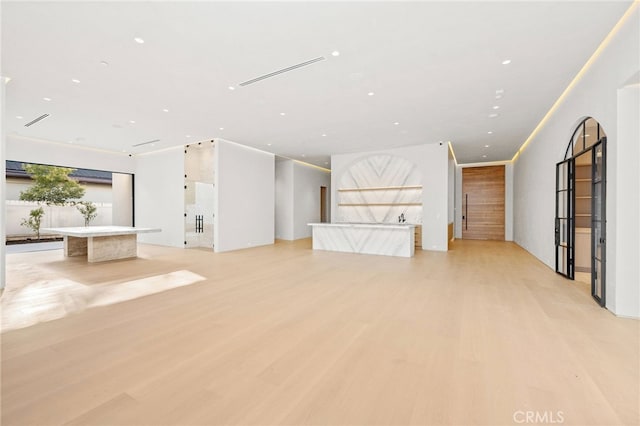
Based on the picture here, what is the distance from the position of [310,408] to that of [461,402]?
3.17ft

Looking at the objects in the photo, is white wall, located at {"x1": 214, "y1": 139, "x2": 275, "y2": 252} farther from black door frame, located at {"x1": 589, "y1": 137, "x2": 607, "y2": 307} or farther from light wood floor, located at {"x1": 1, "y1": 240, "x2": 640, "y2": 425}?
black door frame, located at {"x1": 589, "y1": 137, "x2": 607, "y2": 307}

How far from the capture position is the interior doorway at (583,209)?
377cm

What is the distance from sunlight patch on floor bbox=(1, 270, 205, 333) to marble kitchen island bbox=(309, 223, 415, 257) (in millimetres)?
4291

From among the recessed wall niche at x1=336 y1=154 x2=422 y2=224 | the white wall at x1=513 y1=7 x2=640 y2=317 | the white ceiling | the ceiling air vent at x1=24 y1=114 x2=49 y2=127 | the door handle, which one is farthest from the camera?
the door handle

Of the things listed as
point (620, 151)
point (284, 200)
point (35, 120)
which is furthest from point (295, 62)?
point (284, 200)

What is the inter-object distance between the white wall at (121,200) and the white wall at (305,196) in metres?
6.65

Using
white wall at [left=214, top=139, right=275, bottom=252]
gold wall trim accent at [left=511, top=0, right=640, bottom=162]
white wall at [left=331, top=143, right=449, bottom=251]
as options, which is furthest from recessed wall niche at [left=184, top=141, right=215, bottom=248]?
gold wall trim accent at [left=511, top=0, right=640, bottom=162]

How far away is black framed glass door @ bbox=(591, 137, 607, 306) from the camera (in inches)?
143

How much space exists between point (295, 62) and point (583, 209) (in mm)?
6074

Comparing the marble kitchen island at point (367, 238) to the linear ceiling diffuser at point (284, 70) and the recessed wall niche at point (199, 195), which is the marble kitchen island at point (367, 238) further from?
the linear ceiling diffuser at point (284, 70)

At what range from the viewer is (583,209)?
5.51m

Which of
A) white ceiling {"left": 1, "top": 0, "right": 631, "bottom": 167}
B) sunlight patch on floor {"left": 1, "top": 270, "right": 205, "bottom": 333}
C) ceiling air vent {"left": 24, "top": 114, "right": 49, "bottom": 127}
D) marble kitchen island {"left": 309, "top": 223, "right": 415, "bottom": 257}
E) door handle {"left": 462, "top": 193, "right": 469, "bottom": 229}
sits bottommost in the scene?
sunlight patch on floor {"left": 1, "top": 270, "right": 205, "bottom": 333}

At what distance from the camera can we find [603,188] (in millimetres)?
3623

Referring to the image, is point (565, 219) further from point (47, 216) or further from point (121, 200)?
point (47, 216)
